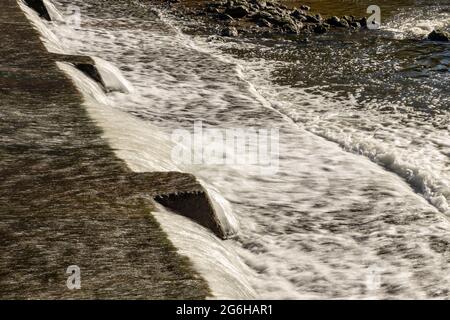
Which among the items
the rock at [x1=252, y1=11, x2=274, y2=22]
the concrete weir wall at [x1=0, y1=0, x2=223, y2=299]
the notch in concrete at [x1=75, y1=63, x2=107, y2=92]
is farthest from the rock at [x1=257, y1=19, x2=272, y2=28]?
the concrete weir wall at [x1=0, y1=0, x2=223, y2=299]

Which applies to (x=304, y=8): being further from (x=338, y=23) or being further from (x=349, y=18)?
(x=338, y=23)

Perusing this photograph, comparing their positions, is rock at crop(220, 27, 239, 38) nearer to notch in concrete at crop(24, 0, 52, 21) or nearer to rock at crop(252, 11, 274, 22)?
rock at crop(252, 11, 274, 22)

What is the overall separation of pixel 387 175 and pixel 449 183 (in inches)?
38.4

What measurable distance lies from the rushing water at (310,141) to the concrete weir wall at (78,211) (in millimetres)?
307

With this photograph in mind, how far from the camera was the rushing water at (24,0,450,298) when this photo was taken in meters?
8.07

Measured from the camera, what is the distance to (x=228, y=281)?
6.66 metres

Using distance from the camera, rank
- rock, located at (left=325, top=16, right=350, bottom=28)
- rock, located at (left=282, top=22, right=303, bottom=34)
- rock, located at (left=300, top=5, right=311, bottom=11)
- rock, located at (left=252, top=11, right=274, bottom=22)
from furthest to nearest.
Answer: rock, located at (left=300, top=5, right=311, bottom=11) → rock, located at (left=252, top=11, right=274, bottom=22) → rock, located at (left=325, top=16, right=350, bottom=28) → rock, located at (left=282, top=22, right=303, bottom=34)

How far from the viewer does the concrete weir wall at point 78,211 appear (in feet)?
19.8

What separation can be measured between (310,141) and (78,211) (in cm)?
658

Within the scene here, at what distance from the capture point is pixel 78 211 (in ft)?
23.8

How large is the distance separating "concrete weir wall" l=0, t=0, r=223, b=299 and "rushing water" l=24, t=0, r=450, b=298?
307mm

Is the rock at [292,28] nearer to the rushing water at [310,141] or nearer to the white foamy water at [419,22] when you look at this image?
the rushing water at [310,141]
